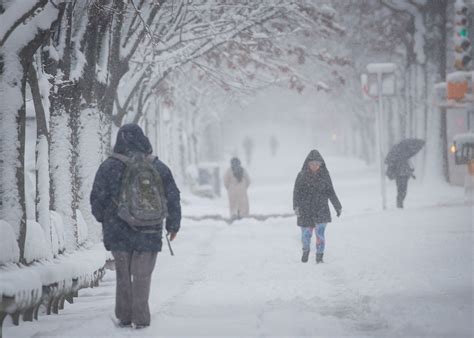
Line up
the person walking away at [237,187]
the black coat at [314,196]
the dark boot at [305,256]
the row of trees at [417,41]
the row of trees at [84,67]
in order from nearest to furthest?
the row of trees at [84,67] → the black coat at [314,196] → the dark boot at [305,256] → the person walking away at [237,187] → the row of trees at [417,41]

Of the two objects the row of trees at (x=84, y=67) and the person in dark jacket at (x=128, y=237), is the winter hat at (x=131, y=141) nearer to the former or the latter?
the person in dark jacket at (x=128, y=237)

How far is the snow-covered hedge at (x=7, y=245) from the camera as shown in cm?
695

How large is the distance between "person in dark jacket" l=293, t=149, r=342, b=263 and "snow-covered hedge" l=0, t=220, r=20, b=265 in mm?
5370

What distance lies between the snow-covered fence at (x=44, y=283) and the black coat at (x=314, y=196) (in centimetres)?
327

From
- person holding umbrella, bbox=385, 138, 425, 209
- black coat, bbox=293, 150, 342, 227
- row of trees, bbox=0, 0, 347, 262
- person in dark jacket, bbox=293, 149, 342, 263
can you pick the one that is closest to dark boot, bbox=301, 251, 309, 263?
person in dark jacket, bbox=293, 149, 342, 263

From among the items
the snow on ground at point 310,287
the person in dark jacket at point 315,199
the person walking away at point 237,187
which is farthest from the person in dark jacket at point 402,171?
the person in dark jacket at point 315,199

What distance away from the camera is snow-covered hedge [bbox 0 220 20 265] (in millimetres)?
6949

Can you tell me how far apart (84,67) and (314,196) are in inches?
156

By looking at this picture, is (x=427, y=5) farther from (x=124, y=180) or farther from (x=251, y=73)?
(x=124, y=180)

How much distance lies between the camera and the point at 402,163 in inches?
771

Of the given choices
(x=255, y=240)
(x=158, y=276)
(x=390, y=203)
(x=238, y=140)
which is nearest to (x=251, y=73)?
(x=255, y=240)

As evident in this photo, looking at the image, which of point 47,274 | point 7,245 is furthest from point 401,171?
point 7,245

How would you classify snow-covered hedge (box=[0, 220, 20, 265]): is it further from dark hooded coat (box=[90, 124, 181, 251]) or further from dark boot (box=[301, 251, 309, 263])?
dark boot (box=[301, 251, 309, 263])

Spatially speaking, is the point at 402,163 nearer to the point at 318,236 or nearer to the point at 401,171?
the point at 401,171
